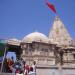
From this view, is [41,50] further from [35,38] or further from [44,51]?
[35,38]

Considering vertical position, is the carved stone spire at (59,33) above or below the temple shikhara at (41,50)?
above

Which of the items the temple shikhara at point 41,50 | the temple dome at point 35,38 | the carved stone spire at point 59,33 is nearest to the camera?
the temple shikhara at point 41,50

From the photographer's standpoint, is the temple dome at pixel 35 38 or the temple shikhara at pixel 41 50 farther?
the temple dome at pixel 35 38

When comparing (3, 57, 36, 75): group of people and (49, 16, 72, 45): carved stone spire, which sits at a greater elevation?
(49, 16, 72, 45): carved stone spire

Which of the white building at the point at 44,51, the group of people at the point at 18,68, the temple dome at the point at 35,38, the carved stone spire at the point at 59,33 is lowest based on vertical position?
the group of people at the point at 18,68

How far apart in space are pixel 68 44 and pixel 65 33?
5.70 meters

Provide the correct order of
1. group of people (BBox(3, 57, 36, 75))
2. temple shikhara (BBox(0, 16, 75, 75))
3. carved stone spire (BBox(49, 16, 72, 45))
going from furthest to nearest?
carved stone spire (BBox(49, 16, 72, 45))
temple shikhara (BBox(0, 16, 75, 75))
group of people (BBox(3, 57, 36, 75))

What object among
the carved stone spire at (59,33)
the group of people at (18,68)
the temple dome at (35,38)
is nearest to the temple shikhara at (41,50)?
the temple dome at (35,38)

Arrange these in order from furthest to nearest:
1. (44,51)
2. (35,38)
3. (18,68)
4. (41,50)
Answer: (35,38), (44,51), (41,50), (18,68)

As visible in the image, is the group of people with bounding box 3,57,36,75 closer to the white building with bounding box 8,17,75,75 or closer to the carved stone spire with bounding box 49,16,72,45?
the white building with bounding box 8,17,75,75

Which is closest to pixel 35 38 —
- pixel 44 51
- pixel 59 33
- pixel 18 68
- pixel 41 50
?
pixel 41 50

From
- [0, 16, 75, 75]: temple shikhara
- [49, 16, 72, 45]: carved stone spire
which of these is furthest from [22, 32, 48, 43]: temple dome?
[49, 16, 72, 45]: carved stone spire

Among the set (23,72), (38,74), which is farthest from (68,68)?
(23,72)

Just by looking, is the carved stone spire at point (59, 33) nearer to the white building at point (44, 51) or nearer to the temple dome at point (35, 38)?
the white building at point (44, 51)
